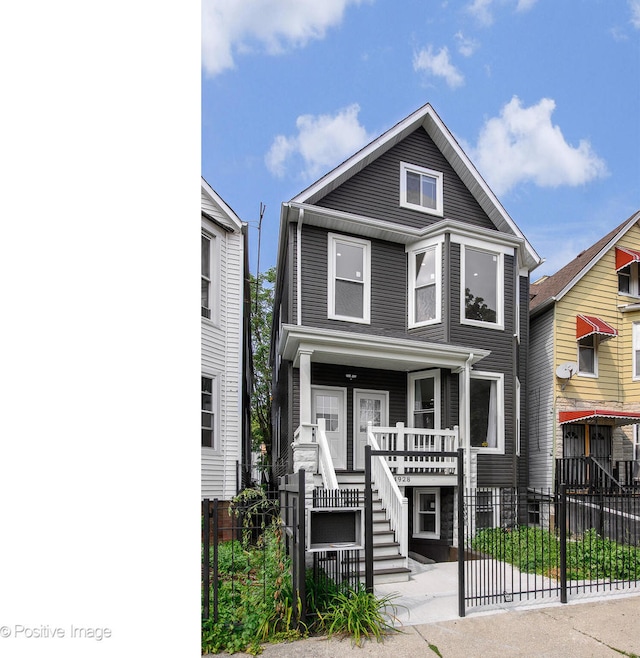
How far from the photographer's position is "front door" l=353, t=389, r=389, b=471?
28.9ft

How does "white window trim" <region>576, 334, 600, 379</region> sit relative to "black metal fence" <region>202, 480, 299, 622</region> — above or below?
above

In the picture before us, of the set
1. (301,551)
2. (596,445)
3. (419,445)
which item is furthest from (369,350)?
(596,445)

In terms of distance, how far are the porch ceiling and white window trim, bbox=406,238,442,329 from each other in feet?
2.73

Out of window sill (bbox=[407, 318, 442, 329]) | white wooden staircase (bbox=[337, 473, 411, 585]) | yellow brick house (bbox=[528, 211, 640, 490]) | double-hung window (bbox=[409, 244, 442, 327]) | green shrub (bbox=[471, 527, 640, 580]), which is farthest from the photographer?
yellow brick house (bbox=[528, 211, 640, 490])

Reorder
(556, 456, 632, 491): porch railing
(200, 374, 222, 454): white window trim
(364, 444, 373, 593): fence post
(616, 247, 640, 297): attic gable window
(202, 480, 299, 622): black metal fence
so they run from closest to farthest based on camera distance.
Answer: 1. (202, 480, 299, 622): black metal fence
2. (364, 444, 373, 593): fence post
3. (200, 374, 222, 454): white window trim
4. (556, 456, 632, 491): porch railing
5. (616, 247, 640, 297): attic gable window

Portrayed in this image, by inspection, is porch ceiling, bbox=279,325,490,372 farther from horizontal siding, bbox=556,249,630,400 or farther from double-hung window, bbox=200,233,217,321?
horizontal siding, bbox=556,249,630,400

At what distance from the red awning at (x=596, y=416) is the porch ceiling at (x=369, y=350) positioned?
124 inches

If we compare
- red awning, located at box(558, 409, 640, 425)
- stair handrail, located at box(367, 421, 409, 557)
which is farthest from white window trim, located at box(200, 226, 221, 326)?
red awning, located at box(558, 409, 640, 425)

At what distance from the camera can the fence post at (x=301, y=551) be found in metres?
4.30

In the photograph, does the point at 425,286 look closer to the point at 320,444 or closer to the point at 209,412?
the point at 320,444
